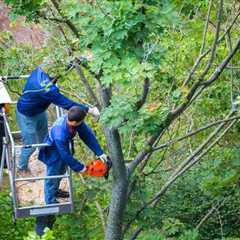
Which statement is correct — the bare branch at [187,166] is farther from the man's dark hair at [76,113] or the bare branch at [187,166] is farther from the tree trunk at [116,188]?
the man's dark hair at [76,113]

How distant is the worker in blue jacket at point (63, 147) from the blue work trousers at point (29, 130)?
0.58 m

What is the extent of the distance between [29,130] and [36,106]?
0.43 metres

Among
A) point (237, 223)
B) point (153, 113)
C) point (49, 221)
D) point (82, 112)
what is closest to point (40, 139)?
point (49, 221)

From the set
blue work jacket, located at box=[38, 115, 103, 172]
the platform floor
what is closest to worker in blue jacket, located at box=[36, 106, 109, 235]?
blue work jacket, located at box=[38, 115, 103, 172]

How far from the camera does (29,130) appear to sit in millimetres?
8523

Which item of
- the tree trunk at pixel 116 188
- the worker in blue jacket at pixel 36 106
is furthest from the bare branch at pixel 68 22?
the tree trunk at pixel 116 188

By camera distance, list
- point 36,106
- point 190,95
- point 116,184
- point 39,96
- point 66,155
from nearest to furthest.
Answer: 1. point 190,95
2. point 66,155
3. point 116,184
4. point 39,96
5. point 36,106

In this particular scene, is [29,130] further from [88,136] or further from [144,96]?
[144,96]

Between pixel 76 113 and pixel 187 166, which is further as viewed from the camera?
pixel 187 166

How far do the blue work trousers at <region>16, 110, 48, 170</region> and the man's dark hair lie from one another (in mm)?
1232

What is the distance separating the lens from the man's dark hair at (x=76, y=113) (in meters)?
7.29

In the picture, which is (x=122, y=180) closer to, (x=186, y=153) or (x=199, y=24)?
(x=199, y=24)

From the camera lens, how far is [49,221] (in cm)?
862

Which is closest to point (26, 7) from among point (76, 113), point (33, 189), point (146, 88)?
point (76, 113)
